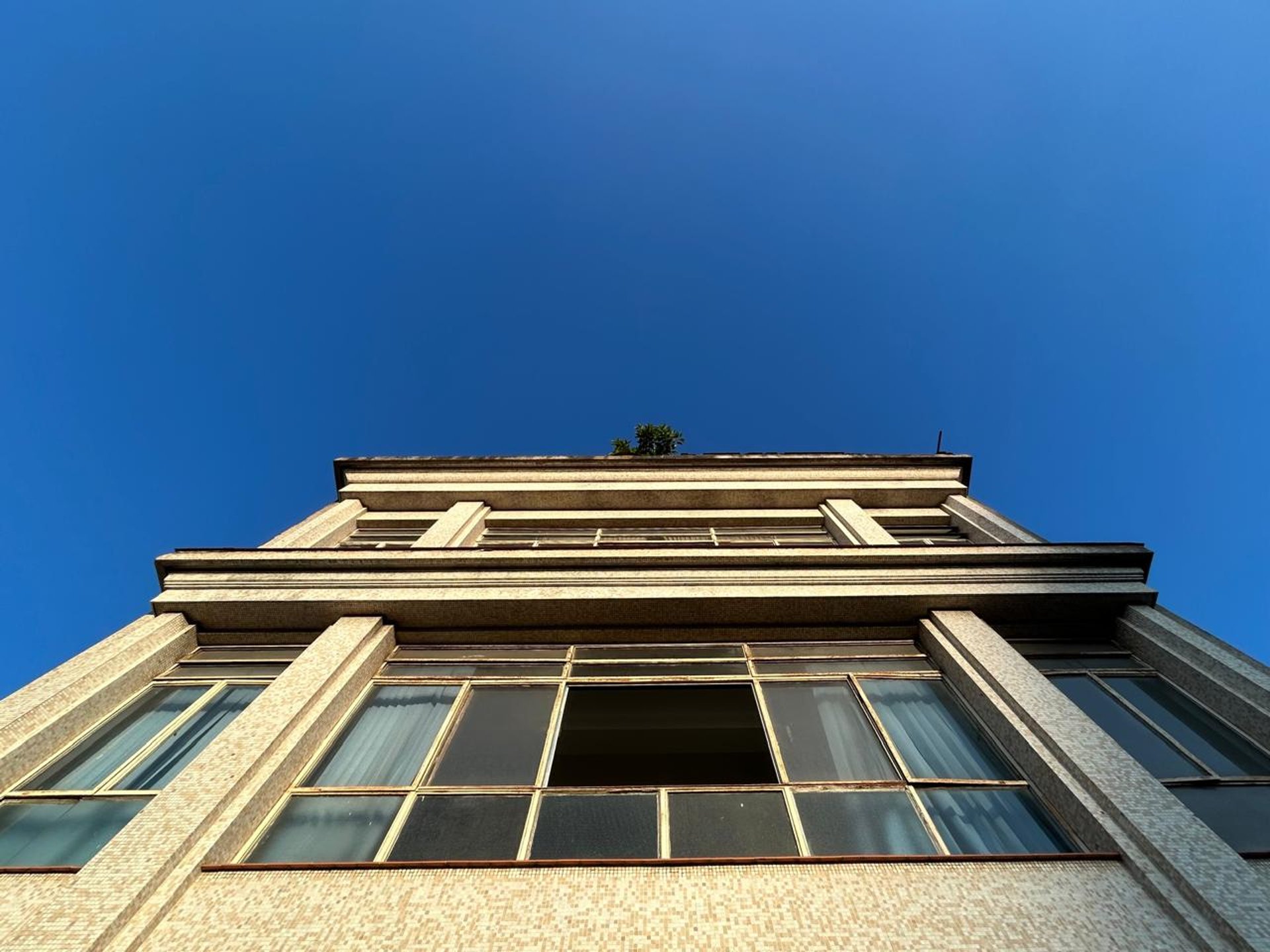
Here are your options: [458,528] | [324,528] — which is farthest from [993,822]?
[324,528]

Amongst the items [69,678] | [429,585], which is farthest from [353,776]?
[69,678]

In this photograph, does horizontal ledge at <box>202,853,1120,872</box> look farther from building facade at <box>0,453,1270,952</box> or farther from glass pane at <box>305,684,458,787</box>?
glass pane at <box>305,684,458,787</box>

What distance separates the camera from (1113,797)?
19.9 ft

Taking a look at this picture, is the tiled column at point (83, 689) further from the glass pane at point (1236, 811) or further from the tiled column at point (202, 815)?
the glass pane at point (1236, 811)

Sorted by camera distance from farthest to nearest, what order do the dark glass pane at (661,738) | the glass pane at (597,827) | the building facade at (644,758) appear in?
the dark glass pane at (661,738) → the glass pane at (597,827) → the building facade at (644,758)

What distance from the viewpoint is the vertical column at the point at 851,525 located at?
1337 centimetres

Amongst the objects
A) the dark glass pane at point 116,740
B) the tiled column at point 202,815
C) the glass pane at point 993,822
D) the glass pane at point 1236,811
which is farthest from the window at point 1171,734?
the dark glass pane at point 116,740

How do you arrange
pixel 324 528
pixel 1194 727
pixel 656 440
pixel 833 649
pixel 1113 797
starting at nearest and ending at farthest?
pixel 1113 797 < pixel 1194 727 < pixel 833 649 < pixel 324 528 < pixel 656 440

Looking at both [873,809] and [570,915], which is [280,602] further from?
[873,809]

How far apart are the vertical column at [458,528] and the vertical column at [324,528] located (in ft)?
5.53

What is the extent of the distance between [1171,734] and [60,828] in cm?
1224

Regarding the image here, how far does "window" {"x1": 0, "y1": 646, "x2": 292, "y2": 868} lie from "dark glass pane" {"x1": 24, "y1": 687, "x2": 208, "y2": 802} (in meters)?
0.01

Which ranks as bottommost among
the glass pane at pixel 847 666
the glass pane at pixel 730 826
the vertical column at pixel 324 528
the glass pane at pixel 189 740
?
the glass pane at pixel 730 826

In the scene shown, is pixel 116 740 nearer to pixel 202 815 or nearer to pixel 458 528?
pixel 202 815
